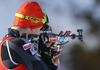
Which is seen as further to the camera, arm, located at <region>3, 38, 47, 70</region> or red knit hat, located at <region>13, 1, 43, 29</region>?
red knit hat, located at <region>13, 1, 43, 29</region>

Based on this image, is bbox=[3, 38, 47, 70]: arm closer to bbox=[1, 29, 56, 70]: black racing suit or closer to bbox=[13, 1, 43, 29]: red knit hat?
bbox=[1, 29, 56, 70]: black racing suit

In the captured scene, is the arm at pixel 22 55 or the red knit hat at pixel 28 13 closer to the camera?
the arm at pixel 22 55

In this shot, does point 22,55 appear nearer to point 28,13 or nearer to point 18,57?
point 18,57

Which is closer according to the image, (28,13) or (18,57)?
(18,57)

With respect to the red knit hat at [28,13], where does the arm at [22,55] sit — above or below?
below

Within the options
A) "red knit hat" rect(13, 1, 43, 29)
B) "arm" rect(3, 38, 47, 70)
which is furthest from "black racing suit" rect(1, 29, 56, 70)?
"red knit hat" rect(13, 1, 43, 29)

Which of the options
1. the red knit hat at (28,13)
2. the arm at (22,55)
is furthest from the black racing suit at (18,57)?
the red knit hat at (28,13)

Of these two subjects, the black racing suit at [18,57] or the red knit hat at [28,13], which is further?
the red knit hat at [28,13]

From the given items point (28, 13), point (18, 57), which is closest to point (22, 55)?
point (18, 57)

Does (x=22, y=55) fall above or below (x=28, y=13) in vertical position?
below

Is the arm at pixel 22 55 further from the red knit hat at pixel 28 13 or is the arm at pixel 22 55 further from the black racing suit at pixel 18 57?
the red knit hat at pixel 28 13

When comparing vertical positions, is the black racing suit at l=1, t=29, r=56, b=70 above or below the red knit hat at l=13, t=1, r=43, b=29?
below

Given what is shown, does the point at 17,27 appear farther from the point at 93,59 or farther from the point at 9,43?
the point at 93,59

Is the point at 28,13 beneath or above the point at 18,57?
above
